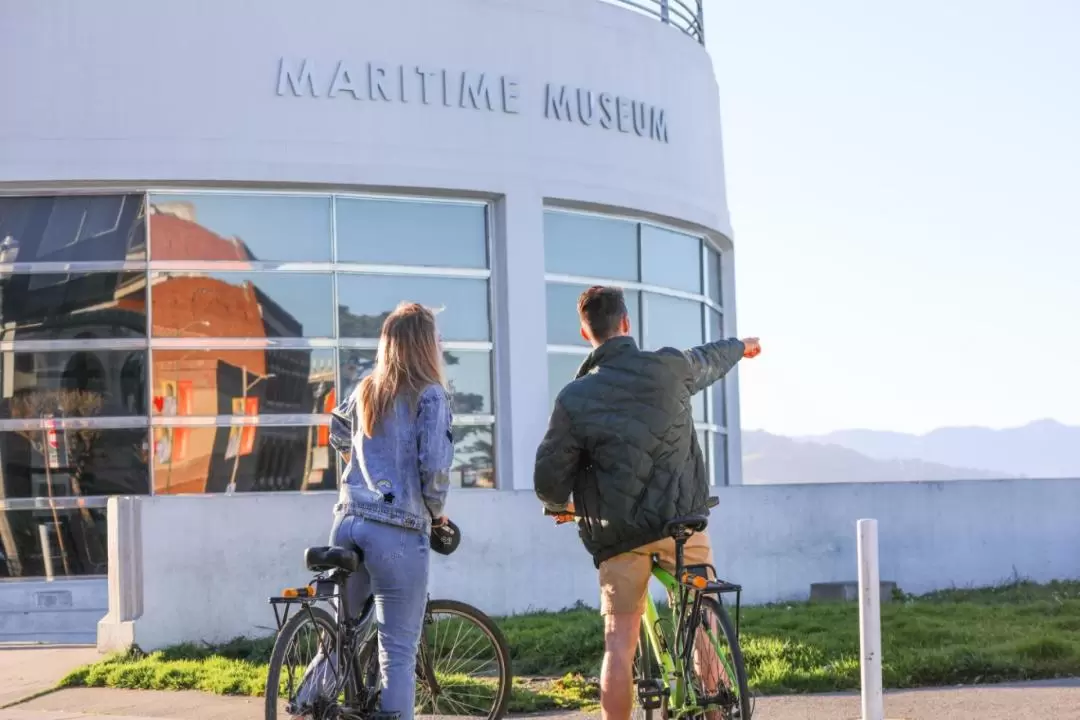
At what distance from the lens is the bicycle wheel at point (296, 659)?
6.45 m

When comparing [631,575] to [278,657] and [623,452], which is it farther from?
Answer: [278,657]

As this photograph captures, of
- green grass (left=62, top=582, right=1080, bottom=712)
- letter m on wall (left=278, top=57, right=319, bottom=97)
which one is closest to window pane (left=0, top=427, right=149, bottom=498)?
letter m on wall (left=278, top=57, right=319, bottom=97)

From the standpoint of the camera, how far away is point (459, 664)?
23.9 ft

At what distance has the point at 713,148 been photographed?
64.1 feet

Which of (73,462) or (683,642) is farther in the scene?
(73,462)

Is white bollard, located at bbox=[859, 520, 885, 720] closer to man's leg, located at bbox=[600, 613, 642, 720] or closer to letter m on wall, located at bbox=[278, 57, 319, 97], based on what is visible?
man's leg, located at bbox=[600, 613, 642, 720]

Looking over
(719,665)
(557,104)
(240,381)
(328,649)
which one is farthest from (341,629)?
(557,104)

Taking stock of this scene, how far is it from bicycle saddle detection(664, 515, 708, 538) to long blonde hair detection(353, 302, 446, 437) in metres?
1.09

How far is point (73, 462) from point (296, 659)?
31.7 feet

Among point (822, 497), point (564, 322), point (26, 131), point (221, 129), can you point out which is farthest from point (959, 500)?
point (26, 131)

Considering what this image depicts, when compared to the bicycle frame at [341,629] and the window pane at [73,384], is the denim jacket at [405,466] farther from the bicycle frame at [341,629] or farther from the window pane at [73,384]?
the window pane at [73,384]

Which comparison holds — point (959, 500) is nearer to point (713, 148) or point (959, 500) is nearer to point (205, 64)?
point (713, 148)

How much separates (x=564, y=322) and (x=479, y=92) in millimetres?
2588

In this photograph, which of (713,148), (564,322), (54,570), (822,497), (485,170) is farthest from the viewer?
(713,148)
